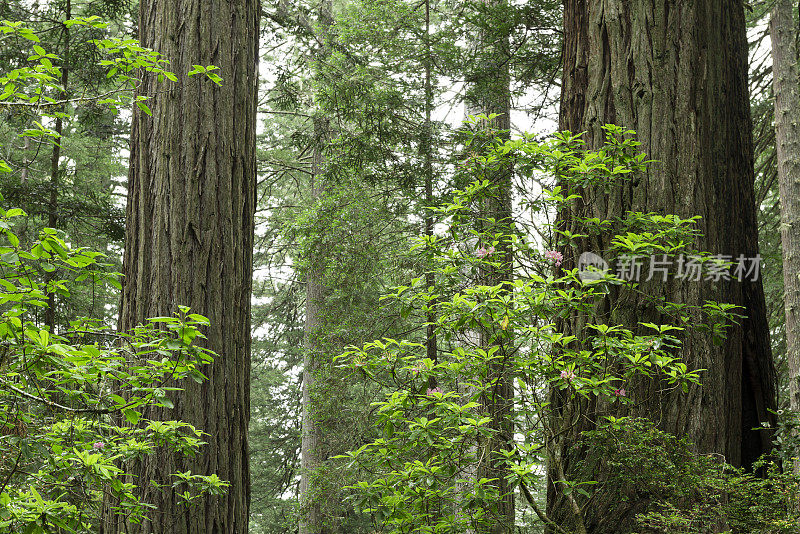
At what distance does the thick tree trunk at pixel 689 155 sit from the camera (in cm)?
403

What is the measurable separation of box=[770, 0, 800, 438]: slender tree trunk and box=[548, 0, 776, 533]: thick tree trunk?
13.7ft

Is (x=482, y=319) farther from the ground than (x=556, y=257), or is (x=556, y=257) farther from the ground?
(x=556, y=257)

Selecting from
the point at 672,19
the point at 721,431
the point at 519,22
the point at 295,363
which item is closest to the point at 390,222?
the point at 519,22

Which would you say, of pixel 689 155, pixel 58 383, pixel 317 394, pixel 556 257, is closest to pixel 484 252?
pixel 556 257

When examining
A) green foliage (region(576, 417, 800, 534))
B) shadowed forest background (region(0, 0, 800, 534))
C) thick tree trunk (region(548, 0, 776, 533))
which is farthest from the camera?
thick tree trunk (region(548, 0, 776, 533))

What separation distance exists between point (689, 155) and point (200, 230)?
306 cm

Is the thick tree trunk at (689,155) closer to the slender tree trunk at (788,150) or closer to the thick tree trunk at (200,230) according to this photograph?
the thick tree trunk at (200,230)

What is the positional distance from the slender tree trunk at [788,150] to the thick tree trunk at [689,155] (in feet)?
13.7

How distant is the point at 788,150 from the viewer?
28.1ft

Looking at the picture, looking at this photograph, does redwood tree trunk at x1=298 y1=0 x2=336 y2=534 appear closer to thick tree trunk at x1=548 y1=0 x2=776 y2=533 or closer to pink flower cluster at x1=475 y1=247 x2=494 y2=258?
thick tree trunk at x1=548 y1=0 x2=776 y2=533

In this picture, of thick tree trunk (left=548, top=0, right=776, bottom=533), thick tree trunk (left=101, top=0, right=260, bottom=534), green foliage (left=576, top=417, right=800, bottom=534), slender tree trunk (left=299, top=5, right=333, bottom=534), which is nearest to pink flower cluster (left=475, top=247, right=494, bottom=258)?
thick tree trunk (left=548, top=0, right=776, bottom=533)

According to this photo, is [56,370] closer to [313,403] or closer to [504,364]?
[504,364]

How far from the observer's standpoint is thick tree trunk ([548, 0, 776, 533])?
4.03 meters

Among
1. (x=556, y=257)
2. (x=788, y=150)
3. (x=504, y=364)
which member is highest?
(x=788, y=150)
